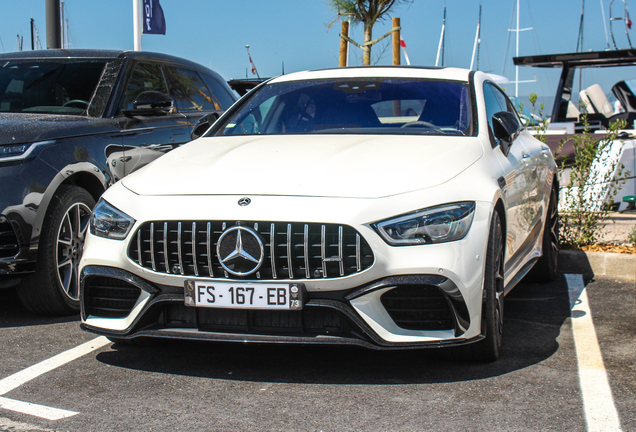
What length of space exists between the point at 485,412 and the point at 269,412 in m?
0.87

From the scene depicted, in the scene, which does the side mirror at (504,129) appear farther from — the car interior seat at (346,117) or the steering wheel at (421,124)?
the car interior seat at (346,117)

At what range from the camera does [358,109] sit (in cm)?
484

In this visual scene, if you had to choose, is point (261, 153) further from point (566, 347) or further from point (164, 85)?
point (164, 85)

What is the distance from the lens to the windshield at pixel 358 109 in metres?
4.62

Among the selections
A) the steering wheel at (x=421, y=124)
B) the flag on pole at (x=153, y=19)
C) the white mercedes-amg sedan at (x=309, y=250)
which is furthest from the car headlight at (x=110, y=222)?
the flag on pole at (x=153, y=19)

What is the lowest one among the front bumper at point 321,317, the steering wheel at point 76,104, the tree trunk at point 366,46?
the front bumper at point 321,317

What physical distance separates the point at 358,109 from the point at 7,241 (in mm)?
2202

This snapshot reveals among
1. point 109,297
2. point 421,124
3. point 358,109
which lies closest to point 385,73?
point 358,109

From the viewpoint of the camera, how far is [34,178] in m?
4.55

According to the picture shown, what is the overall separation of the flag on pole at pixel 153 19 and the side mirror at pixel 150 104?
903 centimetres

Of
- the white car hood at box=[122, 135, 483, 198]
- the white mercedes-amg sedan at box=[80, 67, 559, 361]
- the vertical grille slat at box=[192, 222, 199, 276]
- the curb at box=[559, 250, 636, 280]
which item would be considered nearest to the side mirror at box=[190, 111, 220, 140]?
the white car hood at box=[122, 135, 483, 198]

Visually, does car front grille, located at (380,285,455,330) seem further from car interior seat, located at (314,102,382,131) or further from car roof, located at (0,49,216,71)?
car roof, located at (0,49,216,71)

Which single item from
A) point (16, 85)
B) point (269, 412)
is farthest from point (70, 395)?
point (16, 85)

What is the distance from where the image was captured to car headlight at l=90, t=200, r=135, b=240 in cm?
361
